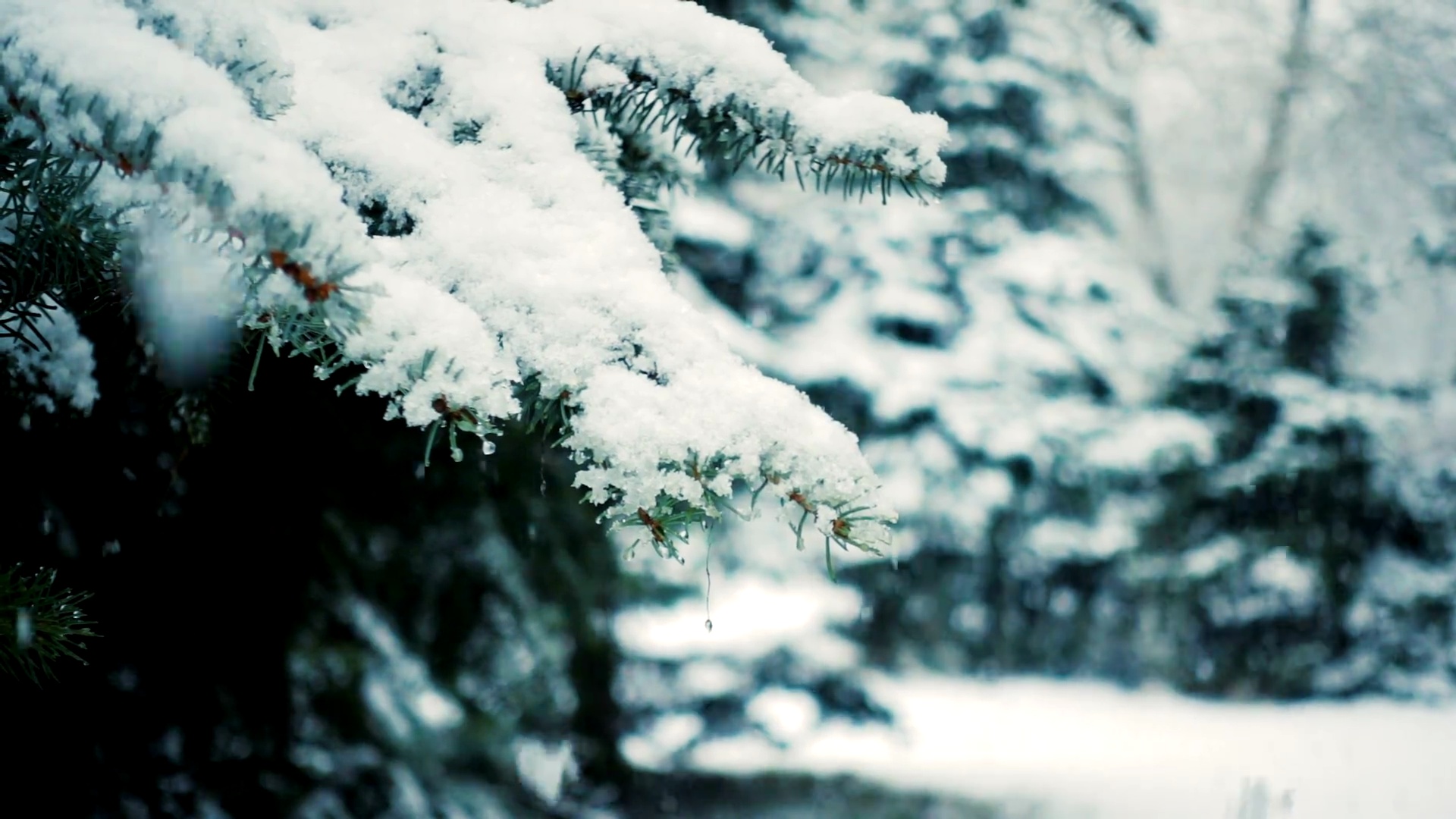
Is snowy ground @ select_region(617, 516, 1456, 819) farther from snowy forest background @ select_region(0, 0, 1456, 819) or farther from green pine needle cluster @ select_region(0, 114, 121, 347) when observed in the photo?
green pine needle cluster @ select_region(0, 114, 121, 347)

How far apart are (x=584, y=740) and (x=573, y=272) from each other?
6.60 feet

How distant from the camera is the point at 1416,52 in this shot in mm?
4461

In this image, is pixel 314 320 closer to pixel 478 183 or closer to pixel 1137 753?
pixel 478 183

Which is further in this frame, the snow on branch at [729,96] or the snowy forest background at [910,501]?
the snowy forest background at [910,501]

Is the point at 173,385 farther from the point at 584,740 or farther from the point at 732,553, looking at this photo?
the point at 732,553

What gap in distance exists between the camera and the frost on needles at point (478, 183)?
1.82ft

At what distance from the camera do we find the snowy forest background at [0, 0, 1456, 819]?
126 centimetres

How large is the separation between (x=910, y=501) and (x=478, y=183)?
3192 mm

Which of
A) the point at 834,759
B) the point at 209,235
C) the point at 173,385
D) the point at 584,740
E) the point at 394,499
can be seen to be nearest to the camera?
the point at 209,235

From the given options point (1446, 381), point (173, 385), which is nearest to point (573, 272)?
point (173, 385)

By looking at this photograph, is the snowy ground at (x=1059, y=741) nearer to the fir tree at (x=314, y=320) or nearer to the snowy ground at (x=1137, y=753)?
the snowy ground at (x=1137, y=753)

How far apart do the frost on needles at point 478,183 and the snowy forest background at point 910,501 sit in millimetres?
20

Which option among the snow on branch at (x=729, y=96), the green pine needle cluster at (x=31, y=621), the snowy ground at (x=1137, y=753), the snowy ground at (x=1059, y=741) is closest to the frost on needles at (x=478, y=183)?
the snow on branch at (x=729, y=96)

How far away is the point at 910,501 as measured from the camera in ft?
12.2
